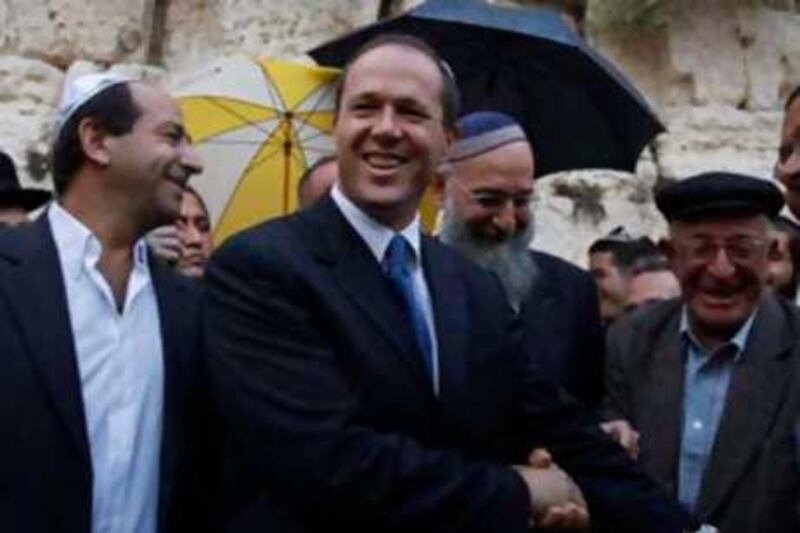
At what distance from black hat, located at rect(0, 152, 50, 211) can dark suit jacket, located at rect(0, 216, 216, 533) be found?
1.85 meters

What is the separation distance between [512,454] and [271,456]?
0.42 metres

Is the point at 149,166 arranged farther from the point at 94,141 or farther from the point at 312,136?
the point at 312,136

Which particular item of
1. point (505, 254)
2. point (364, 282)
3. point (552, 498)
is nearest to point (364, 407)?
point (364, 282)

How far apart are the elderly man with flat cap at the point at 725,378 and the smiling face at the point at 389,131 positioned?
0.73 m

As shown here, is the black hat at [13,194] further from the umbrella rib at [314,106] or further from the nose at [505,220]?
the nose at [505,220]

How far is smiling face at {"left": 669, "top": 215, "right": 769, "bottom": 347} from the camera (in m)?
3.10

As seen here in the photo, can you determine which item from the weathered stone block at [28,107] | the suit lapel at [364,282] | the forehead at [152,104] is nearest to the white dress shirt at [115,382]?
the forehead at [152,104]

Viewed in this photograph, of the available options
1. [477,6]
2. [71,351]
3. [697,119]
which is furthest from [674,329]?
[697,119]

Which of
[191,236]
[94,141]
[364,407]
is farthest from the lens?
[191,236]

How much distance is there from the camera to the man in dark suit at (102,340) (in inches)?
99.6

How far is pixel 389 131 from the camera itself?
98.8 inches

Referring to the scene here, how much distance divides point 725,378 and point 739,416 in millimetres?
101

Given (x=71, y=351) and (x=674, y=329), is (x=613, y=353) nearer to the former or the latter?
(x=674, y=329)

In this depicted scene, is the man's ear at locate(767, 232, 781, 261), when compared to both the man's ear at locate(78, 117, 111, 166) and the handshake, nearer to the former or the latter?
the handshake
